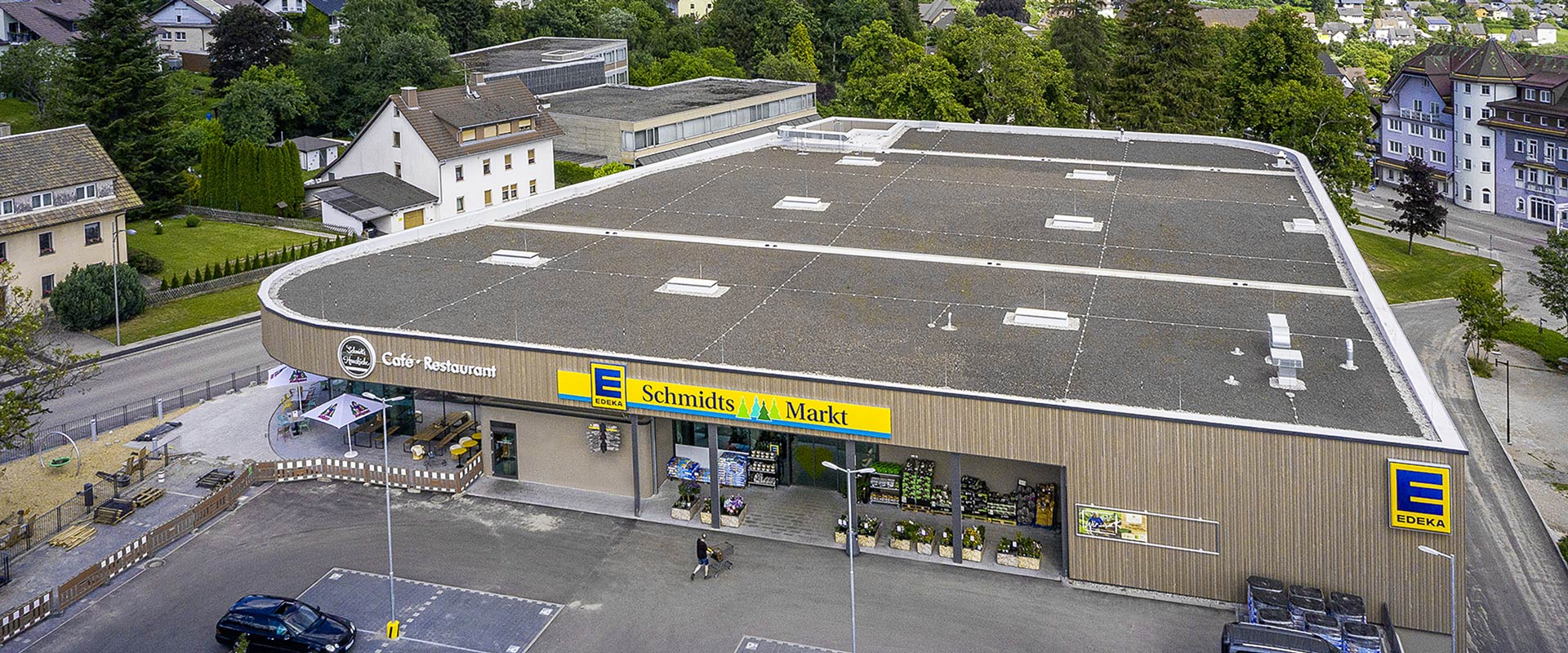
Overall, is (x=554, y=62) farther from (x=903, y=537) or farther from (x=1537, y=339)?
(x=903, y=537)

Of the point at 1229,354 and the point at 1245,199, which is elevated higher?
the point at 1245,199

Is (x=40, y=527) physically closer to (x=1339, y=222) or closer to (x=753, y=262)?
(x=753, y=262)

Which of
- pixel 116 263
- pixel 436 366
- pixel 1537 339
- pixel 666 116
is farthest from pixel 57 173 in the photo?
pixel 1537 339

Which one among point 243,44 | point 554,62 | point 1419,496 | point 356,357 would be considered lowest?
point 1419,496

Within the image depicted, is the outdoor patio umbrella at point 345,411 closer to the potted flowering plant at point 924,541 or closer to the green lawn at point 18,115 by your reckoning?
the potted flowering plant at point 924,541

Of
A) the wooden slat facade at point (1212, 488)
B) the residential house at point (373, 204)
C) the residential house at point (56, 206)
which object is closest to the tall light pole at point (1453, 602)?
the wooden slat facade at point (1212, 488)

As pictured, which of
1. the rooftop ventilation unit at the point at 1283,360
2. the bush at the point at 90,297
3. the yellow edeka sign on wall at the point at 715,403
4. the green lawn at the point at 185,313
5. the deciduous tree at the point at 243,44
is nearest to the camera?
the rooftop ventilation unit at the point at 1283,360

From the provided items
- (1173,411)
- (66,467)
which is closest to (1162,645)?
(1173,411)
